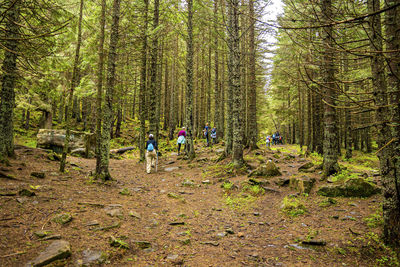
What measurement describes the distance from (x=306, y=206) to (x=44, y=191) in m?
7.90

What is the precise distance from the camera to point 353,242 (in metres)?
4.12

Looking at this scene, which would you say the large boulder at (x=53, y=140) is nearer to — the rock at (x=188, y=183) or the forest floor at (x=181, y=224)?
the forest floor at (x=181, y=224)

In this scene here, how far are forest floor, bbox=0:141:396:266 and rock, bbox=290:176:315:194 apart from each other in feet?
0.60

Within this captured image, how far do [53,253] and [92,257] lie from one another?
609 mm

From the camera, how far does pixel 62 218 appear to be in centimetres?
447

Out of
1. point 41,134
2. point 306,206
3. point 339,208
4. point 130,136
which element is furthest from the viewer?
point 130,136

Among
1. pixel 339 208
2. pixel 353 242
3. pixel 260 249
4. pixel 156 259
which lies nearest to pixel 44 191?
pixel 156 259

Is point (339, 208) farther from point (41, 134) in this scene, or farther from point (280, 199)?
point (41, 134)

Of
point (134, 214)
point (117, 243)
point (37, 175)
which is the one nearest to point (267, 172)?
point (134, 214)

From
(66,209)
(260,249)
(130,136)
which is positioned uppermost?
(130,136)

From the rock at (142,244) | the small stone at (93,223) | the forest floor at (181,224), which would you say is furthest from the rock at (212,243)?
the small stone at (93,223)

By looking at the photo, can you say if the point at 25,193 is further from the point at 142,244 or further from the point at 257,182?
the point at 257,182

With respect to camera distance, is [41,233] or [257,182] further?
[257,182]

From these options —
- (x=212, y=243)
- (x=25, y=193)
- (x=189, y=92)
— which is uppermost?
(x=189, y=92)
